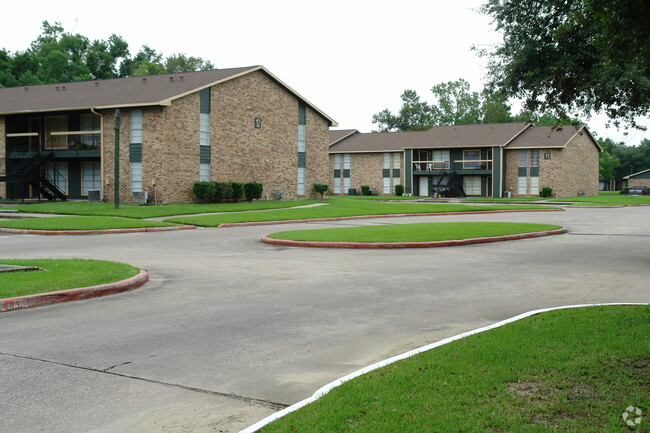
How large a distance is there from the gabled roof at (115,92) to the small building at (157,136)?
0.28ft

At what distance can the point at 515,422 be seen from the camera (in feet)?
13.7

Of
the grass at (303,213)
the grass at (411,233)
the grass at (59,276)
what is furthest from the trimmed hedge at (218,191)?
the grass at (59,276)

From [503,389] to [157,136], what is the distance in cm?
3356

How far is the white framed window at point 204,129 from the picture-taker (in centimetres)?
3847

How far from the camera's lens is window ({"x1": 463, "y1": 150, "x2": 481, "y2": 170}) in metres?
66.8

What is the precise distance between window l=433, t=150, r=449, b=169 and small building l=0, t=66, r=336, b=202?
25.3 m

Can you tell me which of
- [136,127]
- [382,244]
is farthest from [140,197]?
[382,244]

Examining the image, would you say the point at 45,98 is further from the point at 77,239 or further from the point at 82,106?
the point at 77,239

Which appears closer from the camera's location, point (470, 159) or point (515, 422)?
point (515, 422)

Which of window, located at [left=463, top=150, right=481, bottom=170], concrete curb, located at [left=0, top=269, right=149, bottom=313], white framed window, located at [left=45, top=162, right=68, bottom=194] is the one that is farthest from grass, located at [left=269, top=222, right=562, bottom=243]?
window, located at [left=463, top=150, right=481, bottom=170]

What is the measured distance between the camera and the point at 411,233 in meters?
19.7

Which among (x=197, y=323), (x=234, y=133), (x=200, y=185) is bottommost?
(x=197, y=323)

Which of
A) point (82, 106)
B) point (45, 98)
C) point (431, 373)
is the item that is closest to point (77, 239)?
point (431, 373)

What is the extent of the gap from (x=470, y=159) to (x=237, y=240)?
51.3 meters
